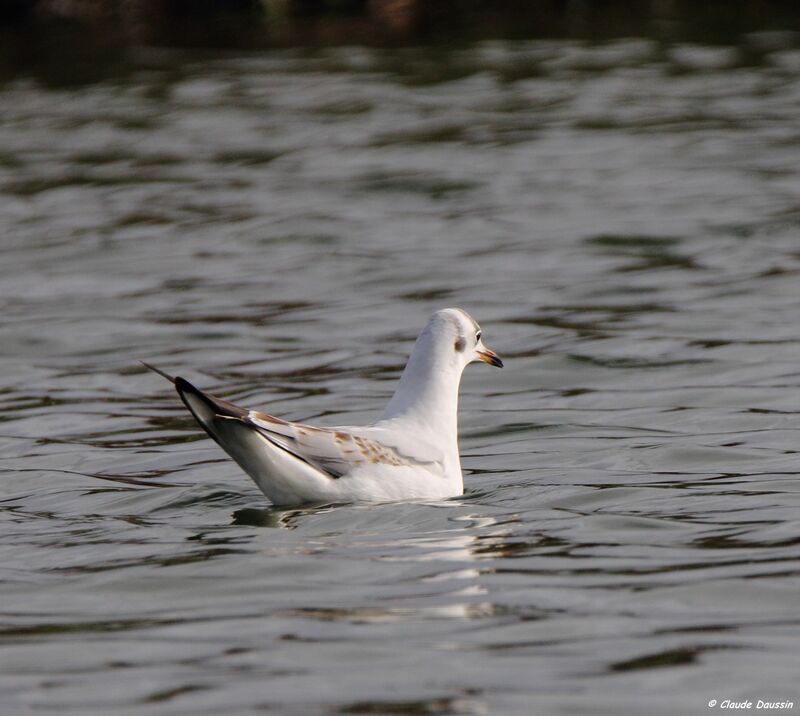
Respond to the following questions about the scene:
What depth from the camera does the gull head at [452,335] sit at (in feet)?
29.5

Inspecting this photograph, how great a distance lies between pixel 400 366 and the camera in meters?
12.8

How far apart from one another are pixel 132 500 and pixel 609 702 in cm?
424

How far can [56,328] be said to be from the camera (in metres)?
14.6

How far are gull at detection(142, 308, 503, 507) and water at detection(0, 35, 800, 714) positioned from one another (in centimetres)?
14

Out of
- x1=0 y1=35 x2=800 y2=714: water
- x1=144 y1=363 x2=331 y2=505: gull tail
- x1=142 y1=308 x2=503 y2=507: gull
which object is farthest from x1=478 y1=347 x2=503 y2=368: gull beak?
x1=144 y1=363 x2=331 y2=505: gull tail

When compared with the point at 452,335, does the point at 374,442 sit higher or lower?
lower

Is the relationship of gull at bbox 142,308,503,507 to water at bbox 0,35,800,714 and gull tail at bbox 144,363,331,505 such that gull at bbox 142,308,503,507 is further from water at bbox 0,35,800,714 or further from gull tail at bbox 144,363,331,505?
water at bbox 0,35,800,714

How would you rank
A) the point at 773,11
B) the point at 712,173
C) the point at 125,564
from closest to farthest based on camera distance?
1. the point at 125,564
2. the point at 712,173
3. the point at 773,11

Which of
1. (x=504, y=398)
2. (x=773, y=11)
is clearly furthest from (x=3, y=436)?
(x=773, y=11)

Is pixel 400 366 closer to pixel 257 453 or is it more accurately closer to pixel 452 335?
pixel 452 335

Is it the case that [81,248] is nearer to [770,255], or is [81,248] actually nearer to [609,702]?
[770,255]

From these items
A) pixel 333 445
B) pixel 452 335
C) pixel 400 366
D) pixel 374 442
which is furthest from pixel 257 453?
pixel 400 366

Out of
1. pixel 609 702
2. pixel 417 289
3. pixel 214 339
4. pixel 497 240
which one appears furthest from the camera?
pixel 497 240

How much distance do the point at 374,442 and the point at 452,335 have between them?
974mm
